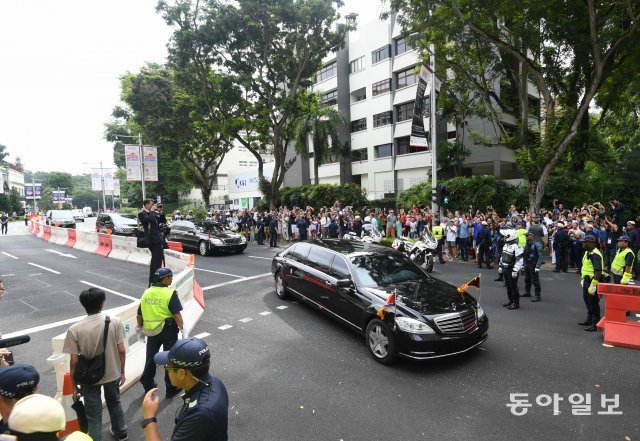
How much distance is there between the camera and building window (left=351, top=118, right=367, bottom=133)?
122ft

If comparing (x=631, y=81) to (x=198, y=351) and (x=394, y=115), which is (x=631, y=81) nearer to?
(x=394, y=115)

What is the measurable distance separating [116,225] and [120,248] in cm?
844

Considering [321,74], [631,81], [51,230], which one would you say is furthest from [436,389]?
[321,74]

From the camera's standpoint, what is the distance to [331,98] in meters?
39.2

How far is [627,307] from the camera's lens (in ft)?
20.8

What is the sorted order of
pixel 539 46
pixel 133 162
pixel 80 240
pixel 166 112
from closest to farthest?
pixel 539 46 < pixel 80 240 < pixel 133 162 < pixel 166 112

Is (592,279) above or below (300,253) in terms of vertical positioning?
below

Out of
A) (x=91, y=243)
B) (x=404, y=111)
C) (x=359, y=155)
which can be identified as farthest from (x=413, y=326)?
(x=359, y=155)

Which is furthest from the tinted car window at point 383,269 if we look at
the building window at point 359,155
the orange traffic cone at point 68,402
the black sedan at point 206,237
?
the building window at point 359,155

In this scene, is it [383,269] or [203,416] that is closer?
[203,416]

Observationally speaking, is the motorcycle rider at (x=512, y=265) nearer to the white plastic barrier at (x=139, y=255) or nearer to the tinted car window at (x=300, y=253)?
the tinted car window at (x=300, y=253)

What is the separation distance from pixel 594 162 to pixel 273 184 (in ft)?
61.6

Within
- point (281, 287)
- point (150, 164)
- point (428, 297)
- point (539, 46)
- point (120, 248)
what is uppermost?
point (539, 46)

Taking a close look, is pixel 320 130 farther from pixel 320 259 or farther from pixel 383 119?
pixel 320 259
